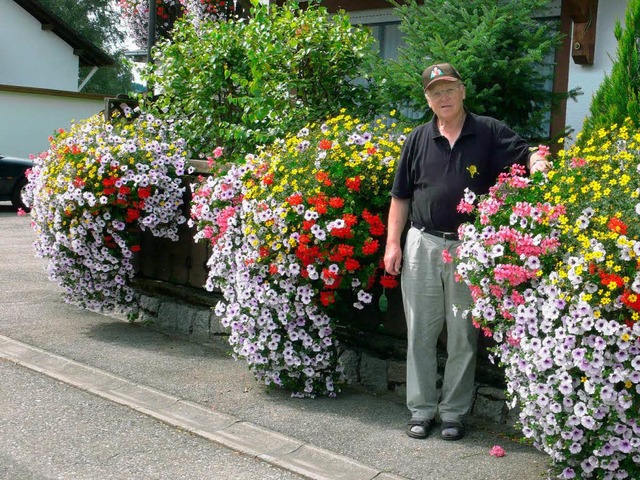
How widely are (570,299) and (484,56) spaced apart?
10.7 feet

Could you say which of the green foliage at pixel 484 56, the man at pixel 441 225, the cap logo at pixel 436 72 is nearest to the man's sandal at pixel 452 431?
the man at pixel 441 225

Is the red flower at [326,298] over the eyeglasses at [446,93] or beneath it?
beneath

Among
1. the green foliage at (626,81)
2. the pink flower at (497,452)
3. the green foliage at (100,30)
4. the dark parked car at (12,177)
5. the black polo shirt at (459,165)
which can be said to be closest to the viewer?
the pink flower at (497,452)

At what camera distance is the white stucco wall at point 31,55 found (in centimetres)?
2909

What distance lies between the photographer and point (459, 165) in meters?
4.93

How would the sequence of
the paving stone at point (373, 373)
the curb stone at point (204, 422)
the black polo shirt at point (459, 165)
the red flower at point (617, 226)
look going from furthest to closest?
the paving stone at point (373, 373) < the black polo shirt at point (459, 165) < the curb stone at point (204, 422) < the red flower at point (617, 226)

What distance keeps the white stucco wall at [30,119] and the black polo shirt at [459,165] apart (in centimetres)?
2036

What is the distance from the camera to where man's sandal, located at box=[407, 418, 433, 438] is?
503cm

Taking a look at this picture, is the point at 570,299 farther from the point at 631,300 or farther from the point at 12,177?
the point at 12,177

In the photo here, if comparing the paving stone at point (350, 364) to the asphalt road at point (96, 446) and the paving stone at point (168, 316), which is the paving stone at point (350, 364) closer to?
the asphalt road at point (96, 446)

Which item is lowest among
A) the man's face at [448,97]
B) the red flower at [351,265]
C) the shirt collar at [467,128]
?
the red flower at [351,265]

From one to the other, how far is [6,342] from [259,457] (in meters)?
3.14

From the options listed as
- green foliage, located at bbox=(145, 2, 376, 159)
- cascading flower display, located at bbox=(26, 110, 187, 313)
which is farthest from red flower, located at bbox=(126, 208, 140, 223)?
green foliage, located at bbox=(145, 2, 376, 159)

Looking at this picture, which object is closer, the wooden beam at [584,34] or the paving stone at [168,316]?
the paving stone at [168,316]
